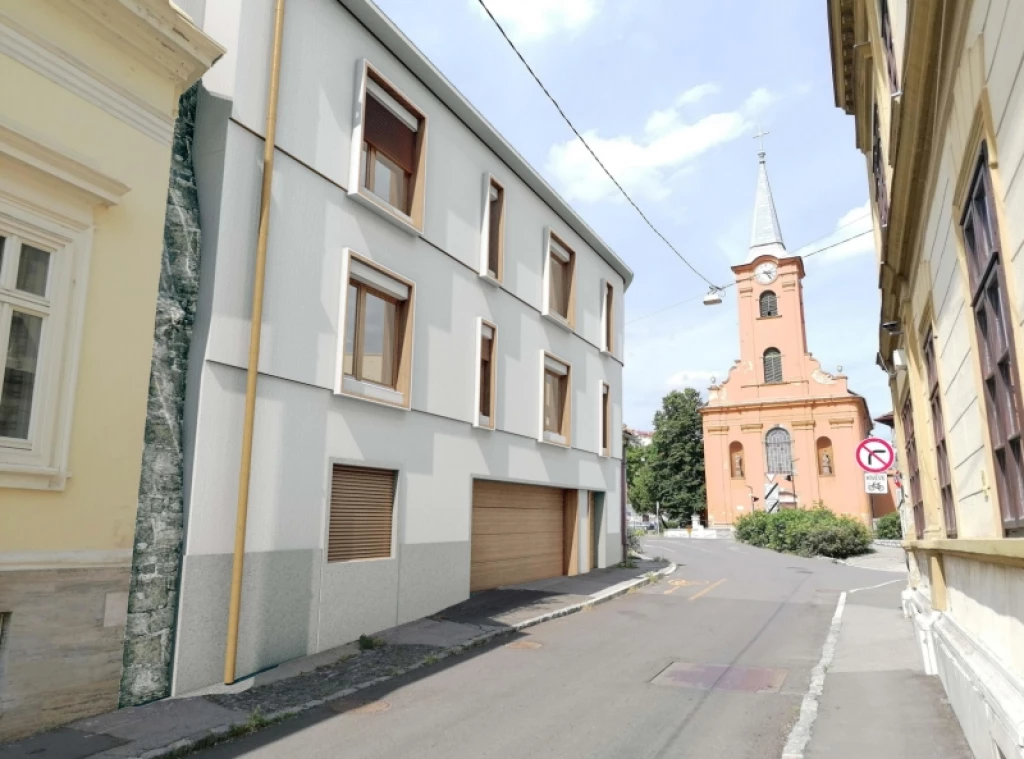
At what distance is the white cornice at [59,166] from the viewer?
6270mm

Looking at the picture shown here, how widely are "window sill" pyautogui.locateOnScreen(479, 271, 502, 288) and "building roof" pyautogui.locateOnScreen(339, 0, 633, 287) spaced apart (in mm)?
2731

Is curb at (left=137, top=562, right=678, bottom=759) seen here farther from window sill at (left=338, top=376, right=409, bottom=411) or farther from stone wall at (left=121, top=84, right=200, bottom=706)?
window sill at (left=338, top=376, right=409, bottom=411)

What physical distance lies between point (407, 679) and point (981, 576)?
600 centimetres

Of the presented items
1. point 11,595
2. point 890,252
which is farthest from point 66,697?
point 890,252

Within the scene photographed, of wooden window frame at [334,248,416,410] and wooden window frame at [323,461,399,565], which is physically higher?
wooden window frame at [334,248,416,410]

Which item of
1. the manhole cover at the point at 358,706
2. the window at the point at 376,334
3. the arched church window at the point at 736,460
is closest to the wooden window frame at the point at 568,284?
the window at the point at 376,334

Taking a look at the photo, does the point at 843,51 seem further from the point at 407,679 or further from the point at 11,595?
the point at 11,595

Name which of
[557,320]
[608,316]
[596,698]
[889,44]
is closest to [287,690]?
[596,698]

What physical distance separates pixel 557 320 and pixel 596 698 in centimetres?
1035

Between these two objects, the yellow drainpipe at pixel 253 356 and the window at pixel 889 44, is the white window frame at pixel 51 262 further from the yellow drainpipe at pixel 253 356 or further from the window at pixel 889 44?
the window at pixel 889 44

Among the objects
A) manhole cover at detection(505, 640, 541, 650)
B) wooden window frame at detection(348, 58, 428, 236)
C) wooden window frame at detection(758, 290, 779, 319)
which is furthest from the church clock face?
manhole cover at detection(505, 640, 541, 650)

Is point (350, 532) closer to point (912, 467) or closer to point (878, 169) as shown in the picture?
point (912, 467)

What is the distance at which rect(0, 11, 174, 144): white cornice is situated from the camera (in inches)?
255

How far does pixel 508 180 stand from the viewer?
15500 millimetres
